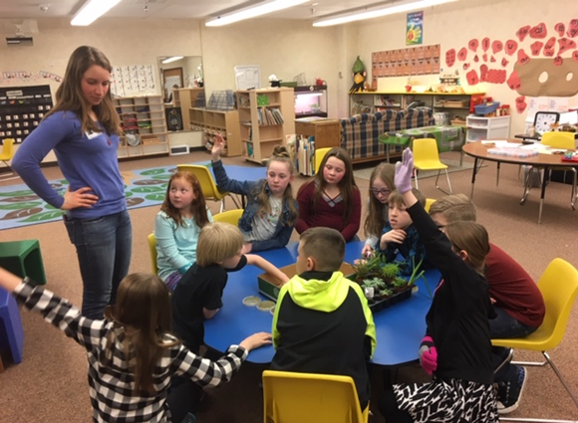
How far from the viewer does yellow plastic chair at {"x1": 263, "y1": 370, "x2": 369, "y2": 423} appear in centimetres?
138

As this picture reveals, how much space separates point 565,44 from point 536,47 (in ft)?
1.56

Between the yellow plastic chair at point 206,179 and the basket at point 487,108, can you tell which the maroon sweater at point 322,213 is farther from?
the basket at point 487,108

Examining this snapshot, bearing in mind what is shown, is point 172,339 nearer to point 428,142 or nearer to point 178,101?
point 428,142

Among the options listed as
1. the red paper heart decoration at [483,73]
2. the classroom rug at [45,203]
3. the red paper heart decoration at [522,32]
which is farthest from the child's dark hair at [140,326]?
the red paper heart decoration at [483,73]

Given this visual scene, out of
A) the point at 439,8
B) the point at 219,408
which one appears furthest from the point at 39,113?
the point at 219,408

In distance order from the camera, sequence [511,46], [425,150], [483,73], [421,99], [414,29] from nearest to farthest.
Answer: [425,150], [511,46], [483,73], [414,29], [421,99]

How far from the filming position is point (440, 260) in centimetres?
161

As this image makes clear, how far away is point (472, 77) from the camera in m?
8.86

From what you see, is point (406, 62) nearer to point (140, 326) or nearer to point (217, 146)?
point (217, 146)

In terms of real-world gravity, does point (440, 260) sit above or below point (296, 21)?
below

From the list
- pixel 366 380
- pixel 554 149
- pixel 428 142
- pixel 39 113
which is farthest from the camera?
pixel 39 113

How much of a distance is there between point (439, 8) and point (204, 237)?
354 inches

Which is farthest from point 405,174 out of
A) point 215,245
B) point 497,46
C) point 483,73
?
point 483,73

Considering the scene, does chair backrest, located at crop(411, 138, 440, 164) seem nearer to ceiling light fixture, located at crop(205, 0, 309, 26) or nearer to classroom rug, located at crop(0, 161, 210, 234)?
ceiling light fixture, located at crop(205, 0, 309, 26)
